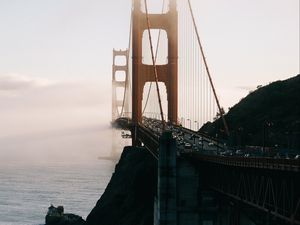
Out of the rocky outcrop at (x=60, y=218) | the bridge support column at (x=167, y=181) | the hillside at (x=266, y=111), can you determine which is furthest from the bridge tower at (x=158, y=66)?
the bridge support column at (x=167, y=181)

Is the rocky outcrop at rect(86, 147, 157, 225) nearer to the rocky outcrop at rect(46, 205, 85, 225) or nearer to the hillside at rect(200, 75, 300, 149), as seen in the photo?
the rocky outcrop at rect(46, 205, 85, 225)

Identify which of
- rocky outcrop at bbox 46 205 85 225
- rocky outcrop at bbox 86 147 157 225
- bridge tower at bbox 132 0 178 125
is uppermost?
bridge tower at bbox 132 0 178 125

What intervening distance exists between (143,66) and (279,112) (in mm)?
20940

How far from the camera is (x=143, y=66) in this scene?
103375 millimetres

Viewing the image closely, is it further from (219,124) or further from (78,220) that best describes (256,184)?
(219,124)

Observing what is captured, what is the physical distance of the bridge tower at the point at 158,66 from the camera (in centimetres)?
10194

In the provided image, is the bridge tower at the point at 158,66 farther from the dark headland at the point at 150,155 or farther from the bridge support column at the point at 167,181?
the bridge support column at the point at 167,181

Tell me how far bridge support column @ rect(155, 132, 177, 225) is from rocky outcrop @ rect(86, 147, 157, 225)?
1852 cm

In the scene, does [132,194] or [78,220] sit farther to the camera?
[78,220]

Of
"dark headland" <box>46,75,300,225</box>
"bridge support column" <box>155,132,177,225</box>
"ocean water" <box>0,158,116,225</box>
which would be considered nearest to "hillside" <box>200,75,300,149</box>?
"dark headland" <box>46,75,300,225</box>

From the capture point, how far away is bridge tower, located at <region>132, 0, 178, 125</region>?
102m

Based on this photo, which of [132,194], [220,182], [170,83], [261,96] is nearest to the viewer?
[220,182]

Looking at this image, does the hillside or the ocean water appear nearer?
the hillside

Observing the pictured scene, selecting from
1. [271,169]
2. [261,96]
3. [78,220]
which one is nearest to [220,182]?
[271,169]
